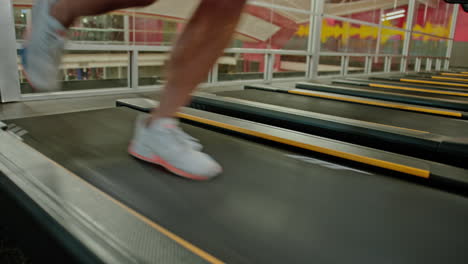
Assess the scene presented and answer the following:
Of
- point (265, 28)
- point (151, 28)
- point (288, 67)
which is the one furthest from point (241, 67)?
point (151, 28)

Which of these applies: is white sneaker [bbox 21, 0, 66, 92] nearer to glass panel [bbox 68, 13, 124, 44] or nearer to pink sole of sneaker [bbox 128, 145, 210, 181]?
pink sole of sneaker [bbox 128, 145, 210, 181]

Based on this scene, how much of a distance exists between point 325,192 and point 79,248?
581 mm

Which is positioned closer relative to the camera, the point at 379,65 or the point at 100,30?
the point at 100,30

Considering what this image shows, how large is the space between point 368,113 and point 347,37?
3.84m

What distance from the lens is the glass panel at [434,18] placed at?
8312 mm

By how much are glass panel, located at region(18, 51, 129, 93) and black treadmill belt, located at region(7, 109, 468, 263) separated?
1.86 metres

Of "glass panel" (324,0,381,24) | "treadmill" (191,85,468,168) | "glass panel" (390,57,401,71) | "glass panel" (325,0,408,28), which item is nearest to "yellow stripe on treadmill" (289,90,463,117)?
"treadmill" (191,85,468,168)

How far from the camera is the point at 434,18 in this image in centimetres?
869

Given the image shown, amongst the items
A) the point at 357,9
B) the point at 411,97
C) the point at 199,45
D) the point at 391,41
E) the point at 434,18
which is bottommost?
the point at 411,97

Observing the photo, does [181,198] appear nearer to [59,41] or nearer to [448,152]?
[59,41]

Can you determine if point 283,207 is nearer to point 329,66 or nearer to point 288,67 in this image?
point 288,67

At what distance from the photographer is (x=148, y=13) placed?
3.19 m

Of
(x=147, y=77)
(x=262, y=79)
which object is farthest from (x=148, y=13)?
(x=262, y=79)

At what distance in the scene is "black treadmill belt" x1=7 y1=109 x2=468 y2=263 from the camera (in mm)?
673
